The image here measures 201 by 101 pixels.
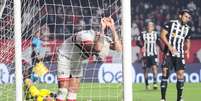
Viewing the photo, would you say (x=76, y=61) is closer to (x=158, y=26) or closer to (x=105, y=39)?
(x=105, y=39)

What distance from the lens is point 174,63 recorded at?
506 inches

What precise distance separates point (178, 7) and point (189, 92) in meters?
8.82

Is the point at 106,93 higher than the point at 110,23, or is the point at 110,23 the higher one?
the point at 110,23

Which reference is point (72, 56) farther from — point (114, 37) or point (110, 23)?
point (110, 23)

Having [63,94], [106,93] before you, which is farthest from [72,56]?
[106,93]

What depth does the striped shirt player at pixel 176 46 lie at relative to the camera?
501 inches

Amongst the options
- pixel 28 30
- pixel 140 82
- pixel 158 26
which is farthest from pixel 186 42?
pixel 158 26

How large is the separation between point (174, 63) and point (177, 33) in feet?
2.15

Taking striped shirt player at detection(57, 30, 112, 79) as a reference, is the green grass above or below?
below

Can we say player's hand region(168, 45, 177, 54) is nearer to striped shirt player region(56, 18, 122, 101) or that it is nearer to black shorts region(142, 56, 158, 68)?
striped shirt player region(56, 18, 122, 101)

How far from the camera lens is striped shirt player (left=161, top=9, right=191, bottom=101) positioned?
501 inches

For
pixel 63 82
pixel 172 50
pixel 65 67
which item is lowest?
pixel 63 82

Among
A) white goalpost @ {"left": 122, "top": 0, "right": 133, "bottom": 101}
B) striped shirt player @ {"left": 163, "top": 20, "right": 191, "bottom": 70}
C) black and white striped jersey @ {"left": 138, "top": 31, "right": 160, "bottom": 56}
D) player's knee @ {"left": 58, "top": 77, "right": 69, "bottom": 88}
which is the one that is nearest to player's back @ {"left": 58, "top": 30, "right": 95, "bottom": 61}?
player's knee @ {"left": 58, "top": 77, "right": 69, "bottom": 88}

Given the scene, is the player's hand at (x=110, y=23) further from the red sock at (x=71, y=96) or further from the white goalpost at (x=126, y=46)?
the red sock at (x=71, y=96)
